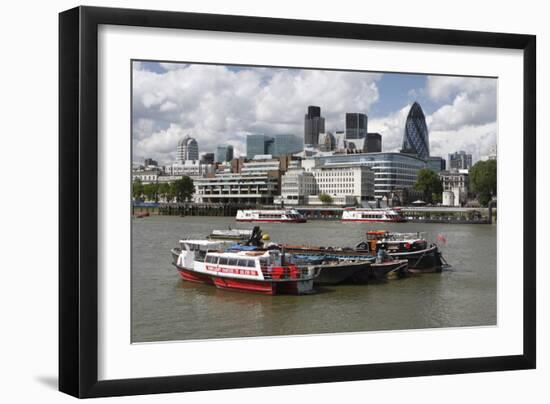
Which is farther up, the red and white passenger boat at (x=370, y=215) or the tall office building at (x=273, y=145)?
the tall office building at (x=273, y=145)

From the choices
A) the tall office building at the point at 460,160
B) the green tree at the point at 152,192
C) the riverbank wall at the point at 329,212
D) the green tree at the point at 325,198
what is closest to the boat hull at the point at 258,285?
the riverbank wall at the point at 329,212

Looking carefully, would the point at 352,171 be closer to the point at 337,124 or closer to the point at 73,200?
the point at 337,124

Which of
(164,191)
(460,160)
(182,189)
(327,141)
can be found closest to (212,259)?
(182,189)

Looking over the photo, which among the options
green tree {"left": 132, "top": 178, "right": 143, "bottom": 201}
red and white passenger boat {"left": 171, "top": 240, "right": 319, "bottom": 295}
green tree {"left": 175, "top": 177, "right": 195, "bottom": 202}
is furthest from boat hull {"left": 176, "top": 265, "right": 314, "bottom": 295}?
green tree {"left": 132, "top": 178, "right": 143, "bottom": 201}

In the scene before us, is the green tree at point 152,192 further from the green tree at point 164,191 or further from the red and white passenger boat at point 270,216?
the red and white passenger boat at point 270,216

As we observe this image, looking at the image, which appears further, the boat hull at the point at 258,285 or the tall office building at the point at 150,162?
the boat hull at the point at 258,285

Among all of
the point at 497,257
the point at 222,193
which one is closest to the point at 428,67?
the point at 497,257

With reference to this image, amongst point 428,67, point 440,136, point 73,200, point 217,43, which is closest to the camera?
point 73,200
